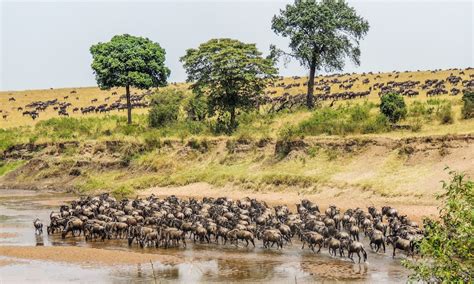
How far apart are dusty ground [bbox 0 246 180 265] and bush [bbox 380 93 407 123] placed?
26541 mm

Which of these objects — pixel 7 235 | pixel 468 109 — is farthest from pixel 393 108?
pixel 7 235

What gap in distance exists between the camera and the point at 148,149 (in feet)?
184

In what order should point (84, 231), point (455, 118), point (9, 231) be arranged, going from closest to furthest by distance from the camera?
point (84, 231) < point (9, 231) < point (455, 118)

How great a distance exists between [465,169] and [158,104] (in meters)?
34.4

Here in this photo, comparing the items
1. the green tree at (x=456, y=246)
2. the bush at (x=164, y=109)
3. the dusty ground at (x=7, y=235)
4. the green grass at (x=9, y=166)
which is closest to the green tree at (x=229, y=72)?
the bush at (x=164, y=109)

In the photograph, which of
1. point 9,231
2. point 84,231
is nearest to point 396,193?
point 84,231

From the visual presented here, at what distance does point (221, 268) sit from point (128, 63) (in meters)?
42.6

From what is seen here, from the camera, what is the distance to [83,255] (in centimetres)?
2592

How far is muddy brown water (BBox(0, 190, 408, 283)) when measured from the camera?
70.9 ft

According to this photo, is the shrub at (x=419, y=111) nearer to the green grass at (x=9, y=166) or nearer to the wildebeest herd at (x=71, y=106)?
the green grass at (x=9, y=166)

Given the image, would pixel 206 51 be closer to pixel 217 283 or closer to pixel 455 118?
pixel 455 118

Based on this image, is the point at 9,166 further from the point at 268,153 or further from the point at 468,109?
the point at 468,109

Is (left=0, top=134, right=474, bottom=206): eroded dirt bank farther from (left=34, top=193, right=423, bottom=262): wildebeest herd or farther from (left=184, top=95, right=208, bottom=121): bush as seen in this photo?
(left=184, top=95, right=208, bottom=121): bush

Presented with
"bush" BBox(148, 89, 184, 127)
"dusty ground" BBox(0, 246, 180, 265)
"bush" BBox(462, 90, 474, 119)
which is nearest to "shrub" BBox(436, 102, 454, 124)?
"bush" BBox(462, 90, 474, 119)
